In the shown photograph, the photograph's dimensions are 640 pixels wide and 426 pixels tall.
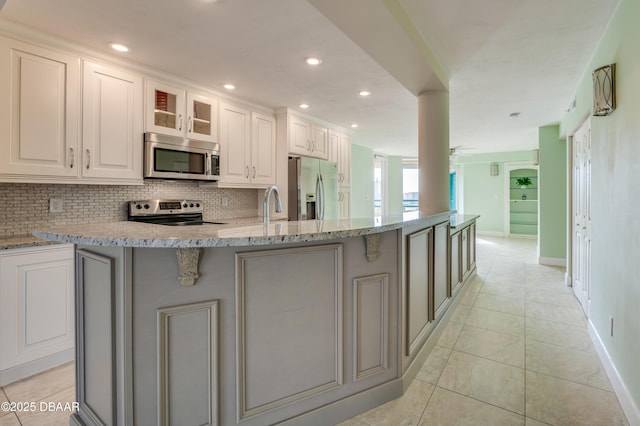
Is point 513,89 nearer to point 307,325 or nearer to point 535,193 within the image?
point 307,325

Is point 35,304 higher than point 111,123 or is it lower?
lower

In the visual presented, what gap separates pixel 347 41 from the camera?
2.41 m

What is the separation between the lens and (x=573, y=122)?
12.2 feet

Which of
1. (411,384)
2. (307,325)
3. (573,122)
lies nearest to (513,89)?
(573,122)

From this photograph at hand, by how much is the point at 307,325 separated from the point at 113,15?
2.30 meters

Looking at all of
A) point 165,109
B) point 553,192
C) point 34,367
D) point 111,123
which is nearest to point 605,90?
point 165,109

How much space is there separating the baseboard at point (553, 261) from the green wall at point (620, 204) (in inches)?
125

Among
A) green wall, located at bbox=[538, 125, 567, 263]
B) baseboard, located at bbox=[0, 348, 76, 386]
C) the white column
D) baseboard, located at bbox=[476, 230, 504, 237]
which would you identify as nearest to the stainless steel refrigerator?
the white column

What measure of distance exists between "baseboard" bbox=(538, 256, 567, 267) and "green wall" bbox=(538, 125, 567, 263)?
23mm

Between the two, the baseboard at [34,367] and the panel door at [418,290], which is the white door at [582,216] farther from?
the baseboard at [34,367]

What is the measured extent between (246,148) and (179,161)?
92cm

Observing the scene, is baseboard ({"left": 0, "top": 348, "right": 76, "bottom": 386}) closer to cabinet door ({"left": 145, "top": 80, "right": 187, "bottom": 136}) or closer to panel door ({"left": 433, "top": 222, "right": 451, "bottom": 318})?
cabinet door ({"left": 145, "top": 80, "right": 187, "bottom": 136})

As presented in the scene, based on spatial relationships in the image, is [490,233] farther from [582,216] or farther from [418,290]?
[418,290]

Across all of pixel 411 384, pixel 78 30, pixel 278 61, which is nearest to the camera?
pixel 411 384
